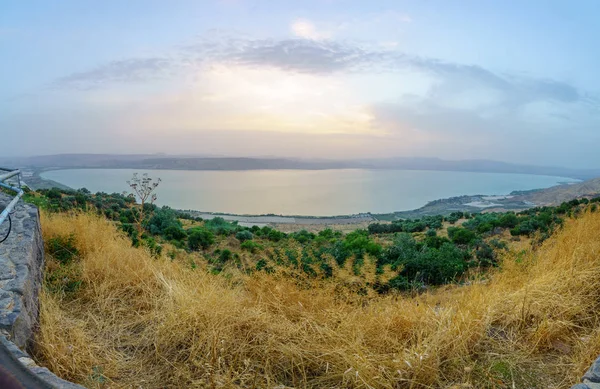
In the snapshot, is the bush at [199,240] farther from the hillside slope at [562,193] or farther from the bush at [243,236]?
the hillside slope at [562,193]

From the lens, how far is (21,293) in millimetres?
3229

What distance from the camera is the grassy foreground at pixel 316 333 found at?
298 cm

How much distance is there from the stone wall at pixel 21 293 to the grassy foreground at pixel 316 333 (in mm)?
170

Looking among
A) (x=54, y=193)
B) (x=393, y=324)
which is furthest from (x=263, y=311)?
(x=54, y=193)

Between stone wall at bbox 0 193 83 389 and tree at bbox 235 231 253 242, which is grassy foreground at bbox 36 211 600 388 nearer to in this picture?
stone wall at bbox 0 193 83 389

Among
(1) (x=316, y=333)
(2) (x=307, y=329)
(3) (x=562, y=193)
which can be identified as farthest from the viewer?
(3) (x=562, y=193)

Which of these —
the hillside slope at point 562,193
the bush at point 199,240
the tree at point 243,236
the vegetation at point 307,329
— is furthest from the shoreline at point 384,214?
the vegetation at point 307,329

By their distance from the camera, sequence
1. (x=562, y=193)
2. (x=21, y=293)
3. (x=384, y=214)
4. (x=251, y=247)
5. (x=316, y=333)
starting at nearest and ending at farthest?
1. (x=21, y=293)
2. (x=316, y=333)
3. (x=251, y=247)
4. (x=562, y=193)
5. (x=384, y=214)

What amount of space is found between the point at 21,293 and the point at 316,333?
266cm

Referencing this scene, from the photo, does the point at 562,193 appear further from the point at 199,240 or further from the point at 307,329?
the point at 307,329

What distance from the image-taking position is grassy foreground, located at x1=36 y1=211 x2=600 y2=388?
2980 millimetres

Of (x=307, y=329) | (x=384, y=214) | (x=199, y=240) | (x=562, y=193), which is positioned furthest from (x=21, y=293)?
(x=562, y=193)

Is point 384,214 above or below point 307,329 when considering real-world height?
below

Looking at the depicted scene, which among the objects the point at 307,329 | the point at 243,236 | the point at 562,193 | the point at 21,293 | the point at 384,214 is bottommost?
the point at 384,214
